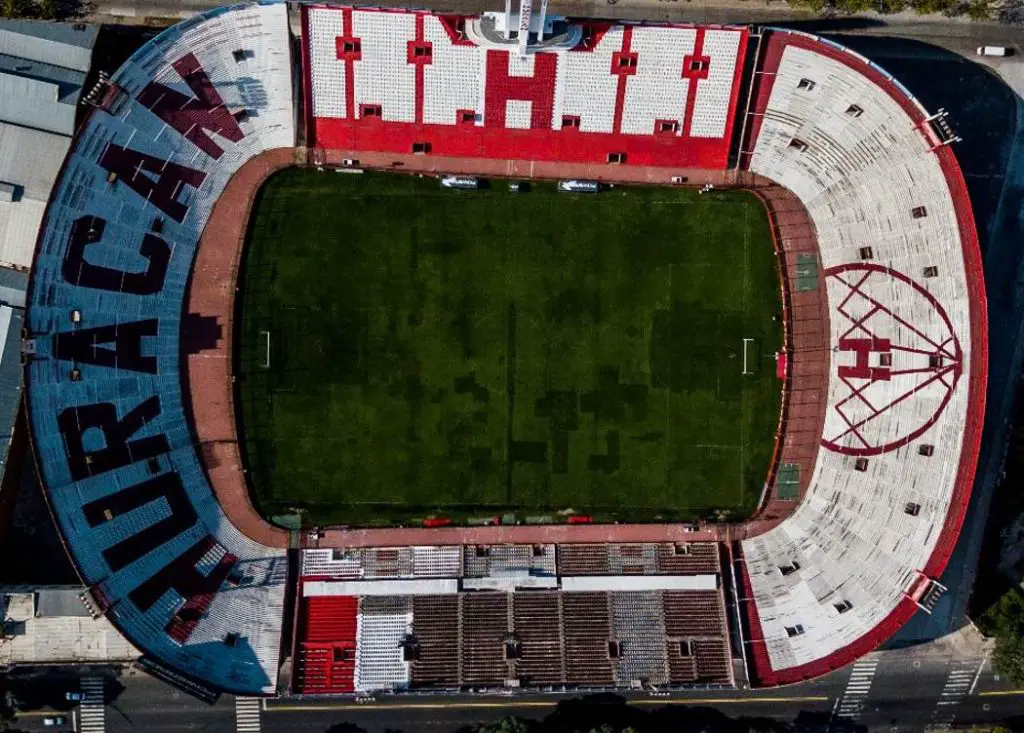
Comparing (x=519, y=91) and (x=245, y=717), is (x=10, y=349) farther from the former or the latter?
(x=519, y=91)

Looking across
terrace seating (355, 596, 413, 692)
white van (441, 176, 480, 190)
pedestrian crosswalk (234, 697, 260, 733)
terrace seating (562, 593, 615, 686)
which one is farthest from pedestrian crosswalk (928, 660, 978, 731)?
white van (441, 176, 480, 190)

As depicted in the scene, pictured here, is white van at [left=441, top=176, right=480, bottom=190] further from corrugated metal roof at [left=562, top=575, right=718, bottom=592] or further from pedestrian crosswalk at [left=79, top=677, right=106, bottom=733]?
pedestrian crosswalk at [left=79, top=677, right=106, bottom=733]

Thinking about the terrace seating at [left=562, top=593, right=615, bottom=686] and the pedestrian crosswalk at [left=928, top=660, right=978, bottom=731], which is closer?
the terrace seating at [left=562, top=593, right=615, bottom=686]

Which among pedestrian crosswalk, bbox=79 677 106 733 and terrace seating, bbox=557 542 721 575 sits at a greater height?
terrace seating, bbox=557 542 721 575

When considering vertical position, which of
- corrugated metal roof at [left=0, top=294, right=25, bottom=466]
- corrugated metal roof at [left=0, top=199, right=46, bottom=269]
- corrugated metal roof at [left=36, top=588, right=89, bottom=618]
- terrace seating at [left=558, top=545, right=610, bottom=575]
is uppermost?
corrugated metal roof at [left=0, top=199, right=46, bottom=269]

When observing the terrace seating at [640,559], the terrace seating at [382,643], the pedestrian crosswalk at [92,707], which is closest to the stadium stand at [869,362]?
the terrace seating at [640,559]

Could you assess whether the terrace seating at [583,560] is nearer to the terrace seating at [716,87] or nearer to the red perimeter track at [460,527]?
the red perimeter track at [460,527]

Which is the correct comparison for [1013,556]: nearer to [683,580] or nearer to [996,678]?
[996,678]
